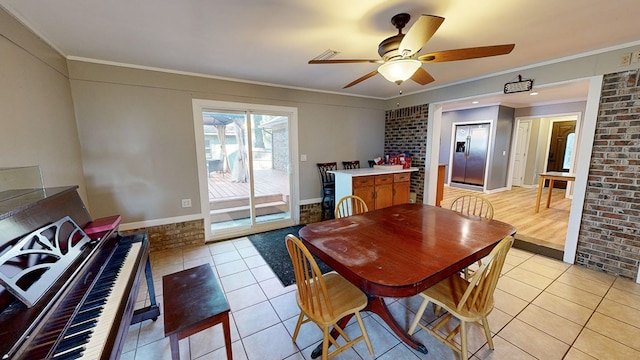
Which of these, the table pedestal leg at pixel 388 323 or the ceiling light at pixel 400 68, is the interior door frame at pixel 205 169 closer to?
the ceiling light at pixel 400 68

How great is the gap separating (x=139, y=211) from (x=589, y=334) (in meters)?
4.49

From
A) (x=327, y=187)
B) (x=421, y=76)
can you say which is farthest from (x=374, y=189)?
(x=421, y=76)

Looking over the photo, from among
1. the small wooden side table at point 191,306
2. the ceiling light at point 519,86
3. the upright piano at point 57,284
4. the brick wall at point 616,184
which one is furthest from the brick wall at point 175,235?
the brick wall at point 616,184

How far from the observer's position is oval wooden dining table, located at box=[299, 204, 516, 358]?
124 cm

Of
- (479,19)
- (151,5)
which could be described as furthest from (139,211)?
(479,19)

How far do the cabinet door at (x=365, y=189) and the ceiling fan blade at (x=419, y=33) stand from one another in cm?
223

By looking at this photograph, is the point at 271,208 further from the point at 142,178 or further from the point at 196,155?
the point at 142,178

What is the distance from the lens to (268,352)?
1.66 metres

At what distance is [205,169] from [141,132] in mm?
841

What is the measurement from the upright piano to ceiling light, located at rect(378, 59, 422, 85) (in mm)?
2101

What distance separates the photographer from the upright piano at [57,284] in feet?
2.65

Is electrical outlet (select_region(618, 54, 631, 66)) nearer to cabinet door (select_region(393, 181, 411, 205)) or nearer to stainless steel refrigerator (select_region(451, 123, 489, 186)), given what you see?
cabinet door (select_region(393, 181, 411, 205))

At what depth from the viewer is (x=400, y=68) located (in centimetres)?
175

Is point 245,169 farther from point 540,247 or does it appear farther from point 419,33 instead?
point 540,247
